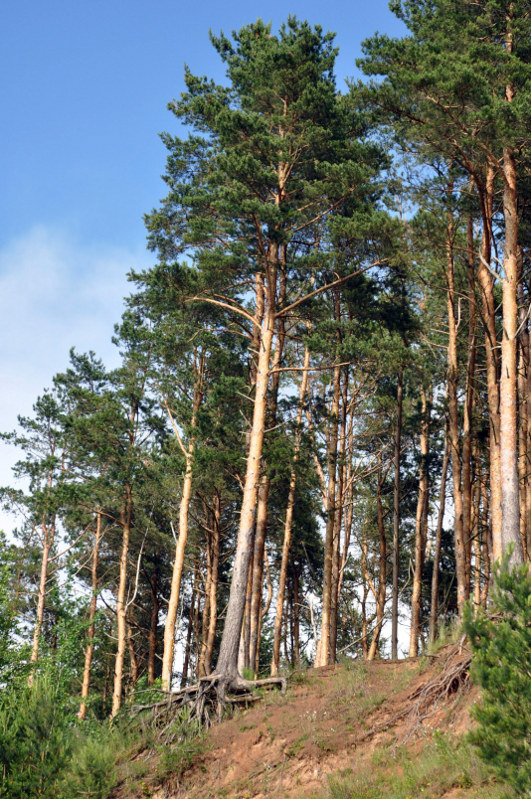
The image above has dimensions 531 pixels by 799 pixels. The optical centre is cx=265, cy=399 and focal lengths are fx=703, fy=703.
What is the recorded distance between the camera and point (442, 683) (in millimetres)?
9812

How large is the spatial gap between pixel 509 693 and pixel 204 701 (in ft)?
23.0

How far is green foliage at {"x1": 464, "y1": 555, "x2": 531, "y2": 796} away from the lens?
21.3 feet

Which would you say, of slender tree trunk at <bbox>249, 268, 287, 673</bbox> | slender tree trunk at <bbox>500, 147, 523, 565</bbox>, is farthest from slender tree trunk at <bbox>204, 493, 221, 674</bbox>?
slender tree trunk at <bbox>500, 147, 523, 565</bbox>

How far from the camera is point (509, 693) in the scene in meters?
6.57

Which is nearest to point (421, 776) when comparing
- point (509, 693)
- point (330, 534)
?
point (509, 693)

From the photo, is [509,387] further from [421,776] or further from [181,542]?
[181,542]

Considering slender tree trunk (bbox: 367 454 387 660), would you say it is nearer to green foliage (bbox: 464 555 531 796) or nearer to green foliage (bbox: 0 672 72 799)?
green foliage (bbox: 0 672 72 799)

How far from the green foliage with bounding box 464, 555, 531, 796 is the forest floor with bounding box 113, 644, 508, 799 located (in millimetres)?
1372

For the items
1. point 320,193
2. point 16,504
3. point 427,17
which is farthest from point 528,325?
point 16,504

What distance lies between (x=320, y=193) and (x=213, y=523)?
1246 cm

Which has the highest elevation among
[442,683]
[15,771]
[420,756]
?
[442,683]

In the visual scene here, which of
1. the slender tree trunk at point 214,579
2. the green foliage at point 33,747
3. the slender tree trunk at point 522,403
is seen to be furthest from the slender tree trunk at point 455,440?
the green foliage at point 33,747

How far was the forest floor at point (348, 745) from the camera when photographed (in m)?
8.48

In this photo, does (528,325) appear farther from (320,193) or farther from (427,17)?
(427,17)
